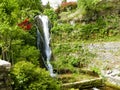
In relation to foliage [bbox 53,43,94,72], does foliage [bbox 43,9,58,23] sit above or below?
above

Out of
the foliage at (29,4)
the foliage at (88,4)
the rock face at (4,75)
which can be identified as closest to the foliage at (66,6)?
the foliage at (88,4)

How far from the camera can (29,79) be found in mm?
8055

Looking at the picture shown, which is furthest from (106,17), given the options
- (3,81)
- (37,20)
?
(3,81)

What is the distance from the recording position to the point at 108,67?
1981cm

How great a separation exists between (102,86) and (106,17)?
37.3 ft

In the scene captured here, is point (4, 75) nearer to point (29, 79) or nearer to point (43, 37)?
point (29, 79)

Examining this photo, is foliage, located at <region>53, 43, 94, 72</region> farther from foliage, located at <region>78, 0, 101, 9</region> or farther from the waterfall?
foliage, located at <region>78, 0, 101, 9</region>

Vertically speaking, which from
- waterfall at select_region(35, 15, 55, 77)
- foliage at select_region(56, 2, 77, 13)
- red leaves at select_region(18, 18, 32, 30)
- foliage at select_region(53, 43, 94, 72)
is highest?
foliage at select_region(56, 2, 77, 13)

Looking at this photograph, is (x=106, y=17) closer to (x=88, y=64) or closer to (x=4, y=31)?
(x=88, y=64)

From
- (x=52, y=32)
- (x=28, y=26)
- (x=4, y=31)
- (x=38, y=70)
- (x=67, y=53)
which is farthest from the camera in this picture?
(x=52, y=32)

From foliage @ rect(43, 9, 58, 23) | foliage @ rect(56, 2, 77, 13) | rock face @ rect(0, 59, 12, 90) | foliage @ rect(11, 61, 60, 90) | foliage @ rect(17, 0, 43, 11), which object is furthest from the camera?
foliage @ rect(56, 2, 77, 13)

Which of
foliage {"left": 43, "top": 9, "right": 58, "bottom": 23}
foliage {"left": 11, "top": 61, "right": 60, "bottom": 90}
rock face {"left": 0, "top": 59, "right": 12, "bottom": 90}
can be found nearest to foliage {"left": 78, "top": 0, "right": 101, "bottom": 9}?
foliage {"left": 43, "top": 9, "right": 58, "bottom": 23}

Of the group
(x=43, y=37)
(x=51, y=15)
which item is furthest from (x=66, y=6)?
(x=43, y=37)

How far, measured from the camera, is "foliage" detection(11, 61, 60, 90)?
7759 millimetres
